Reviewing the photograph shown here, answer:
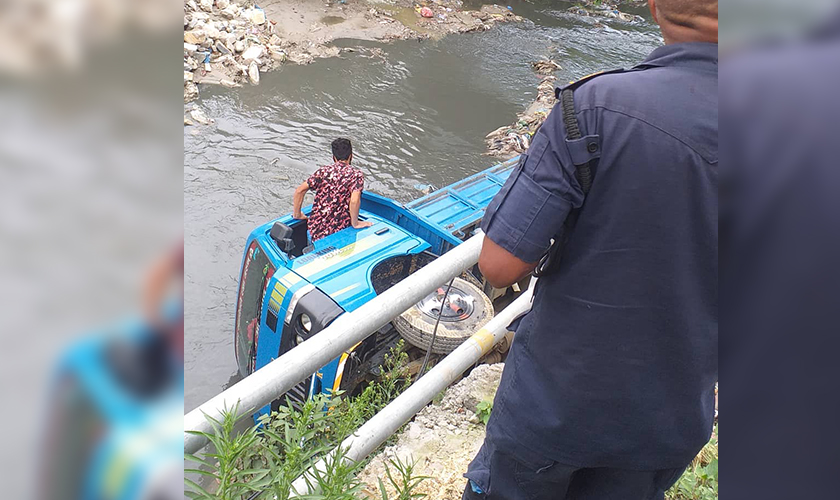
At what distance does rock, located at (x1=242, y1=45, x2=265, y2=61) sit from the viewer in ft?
47.2

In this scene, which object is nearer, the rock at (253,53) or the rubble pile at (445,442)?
the rubble pile at (445,442)

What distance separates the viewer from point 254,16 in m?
15.8

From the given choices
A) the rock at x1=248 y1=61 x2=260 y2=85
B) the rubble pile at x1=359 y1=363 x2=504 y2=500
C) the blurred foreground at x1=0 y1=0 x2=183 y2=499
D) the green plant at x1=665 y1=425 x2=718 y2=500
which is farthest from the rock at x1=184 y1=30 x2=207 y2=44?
the blurred foreground at x1=0 y1=0 x2=183 y2=499

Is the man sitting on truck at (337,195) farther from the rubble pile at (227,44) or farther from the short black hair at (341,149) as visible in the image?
the rubble pile at (227,44)

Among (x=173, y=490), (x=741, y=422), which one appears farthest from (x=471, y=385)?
(x=173, y=490)

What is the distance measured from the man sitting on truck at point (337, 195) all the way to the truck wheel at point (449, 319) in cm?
119

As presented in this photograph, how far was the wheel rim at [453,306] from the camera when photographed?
5133 mm

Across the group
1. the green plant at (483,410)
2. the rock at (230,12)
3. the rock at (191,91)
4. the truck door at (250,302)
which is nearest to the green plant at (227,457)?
the green plant at (483,410)

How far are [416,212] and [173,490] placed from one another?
6.32 meters

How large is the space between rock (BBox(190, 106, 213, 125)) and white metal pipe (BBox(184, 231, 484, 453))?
1114cm

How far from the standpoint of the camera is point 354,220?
5.99m

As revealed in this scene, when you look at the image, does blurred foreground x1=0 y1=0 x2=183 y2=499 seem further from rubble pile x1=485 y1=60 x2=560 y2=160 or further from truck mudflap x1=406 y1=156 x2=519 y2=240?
rubble pile x1=485 y1=60 x2=560 y2=160

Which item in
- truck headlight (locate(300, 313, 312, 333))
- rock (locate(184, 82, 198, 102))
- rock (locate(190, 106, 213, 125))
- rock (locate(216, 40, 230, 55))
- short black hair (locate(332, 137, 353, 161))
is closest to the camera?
truck headlight (locate(300, 313, 312, 333))

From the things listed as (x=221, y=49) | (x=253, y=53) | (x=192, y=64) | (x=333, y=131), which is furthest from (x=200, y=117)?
(x=253, y=53)
